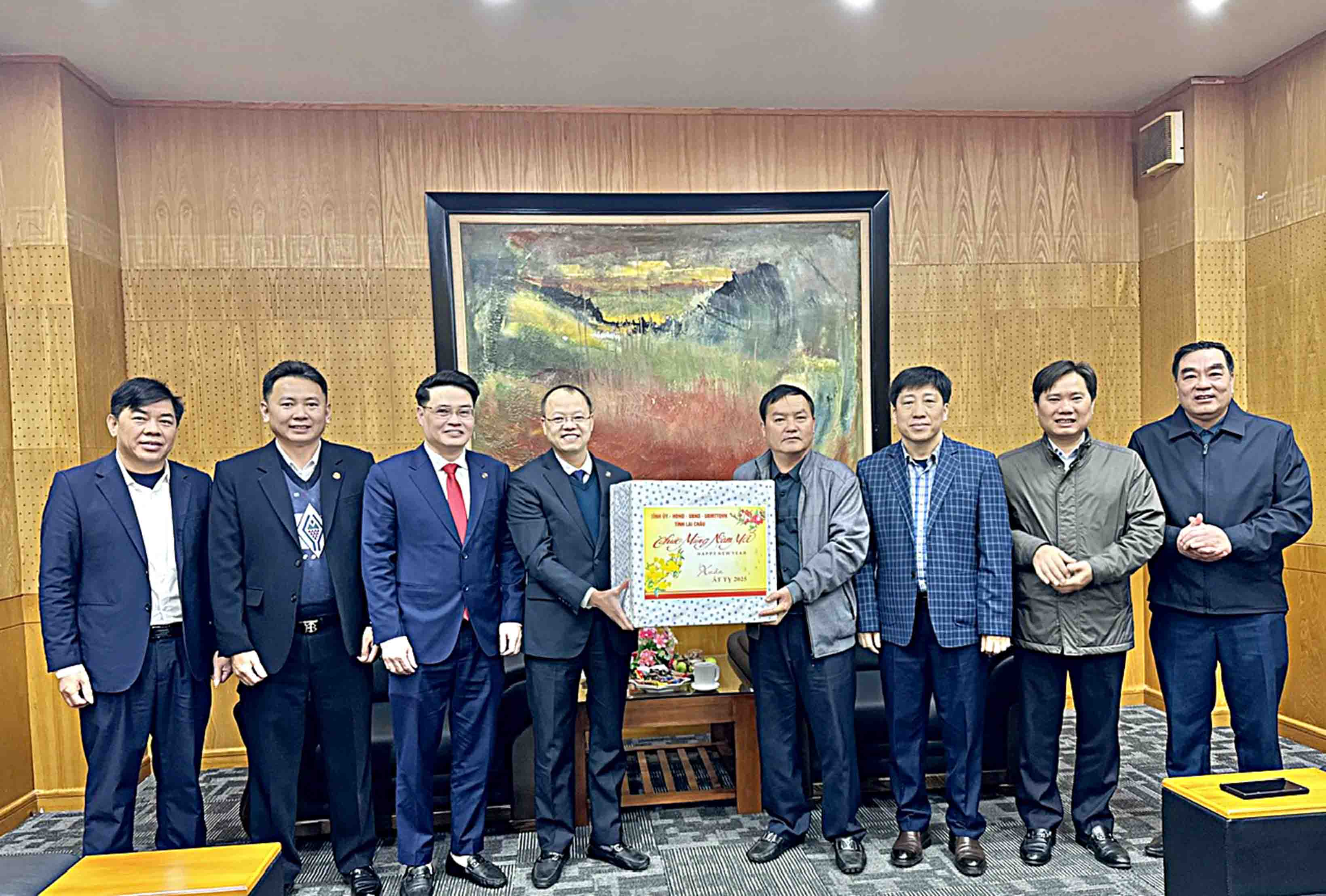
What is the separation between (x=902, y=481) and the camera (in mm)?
3189

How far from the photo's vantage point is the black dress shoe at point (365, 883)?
3074mm

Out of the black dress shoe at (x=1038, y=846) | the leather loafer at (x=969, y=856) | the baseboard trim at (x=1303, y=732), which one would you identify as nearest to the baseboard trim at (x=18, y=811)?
the leather loafer at (x=969, y=856)

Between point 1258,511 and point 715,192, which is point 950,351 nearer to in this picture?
point 715,192

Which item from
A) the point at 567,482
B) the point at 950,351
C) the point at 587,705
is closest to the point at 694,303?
the point at 950,351

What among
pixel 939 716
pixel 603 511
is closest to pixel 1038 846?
pixel 939 716

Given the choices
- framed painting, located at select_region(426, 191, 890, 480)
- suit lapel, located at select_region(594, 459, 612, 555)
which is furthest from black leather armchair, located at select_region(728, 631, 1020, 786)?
framed painting, located at select_region(426, 191, 890, 480)

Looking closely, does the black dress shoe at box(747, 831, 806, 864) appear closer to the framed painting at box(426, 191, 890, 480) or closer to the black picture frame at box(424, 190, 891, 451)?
the framed painting at box(426, 191, 890, 480)

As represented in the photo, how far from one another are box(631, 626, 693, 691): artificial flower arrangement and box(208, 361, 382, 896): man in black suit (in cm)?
114

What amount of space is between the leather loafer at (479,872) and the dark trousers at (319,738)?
0.27 meters

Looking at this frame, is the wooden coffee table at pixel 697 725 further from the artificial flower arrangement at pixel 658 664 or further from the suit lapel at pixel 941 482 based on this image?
the suit lapel at pixel 941 482

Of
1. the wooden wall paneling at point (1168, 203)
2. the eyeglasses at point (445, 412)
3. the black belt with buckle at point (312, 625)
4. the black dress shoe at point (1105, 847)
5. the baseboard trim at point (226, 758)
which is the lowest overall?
the baseboard trim at point (226, 758)

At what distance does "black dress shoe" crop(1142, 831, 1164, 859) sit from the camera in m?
3.19

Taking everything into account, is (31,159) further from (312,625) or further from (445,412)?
(312,625)

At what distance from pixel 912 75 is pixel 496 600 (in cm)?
305
